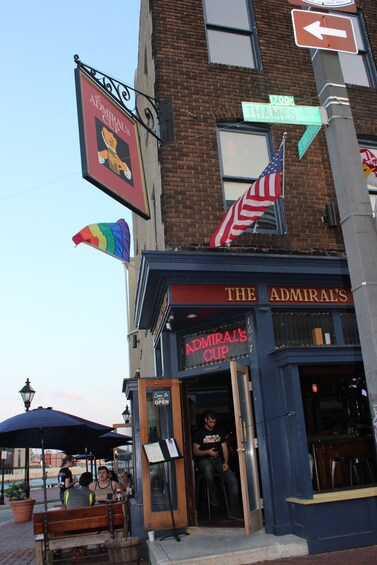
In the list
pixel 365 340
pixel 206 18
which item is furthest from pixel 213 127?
pixel 365 340

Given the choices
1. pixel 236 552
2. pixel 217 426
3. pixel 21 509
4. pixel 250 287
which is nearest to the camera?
pixel 236 552

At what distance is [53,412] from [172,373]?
232cm

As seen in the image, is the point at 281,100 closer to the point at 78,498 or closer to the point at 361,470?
the point at 361,470

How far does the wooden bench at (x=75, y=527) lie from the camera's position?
25.3 feet

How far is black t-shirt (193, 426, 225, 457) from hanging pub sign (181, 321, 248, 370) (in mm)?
1209

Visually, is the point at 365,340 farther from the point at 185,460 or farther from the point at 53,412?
the point at 53,412

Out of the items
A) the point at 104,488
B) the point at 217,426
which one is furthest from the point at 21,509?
the point at 217,426

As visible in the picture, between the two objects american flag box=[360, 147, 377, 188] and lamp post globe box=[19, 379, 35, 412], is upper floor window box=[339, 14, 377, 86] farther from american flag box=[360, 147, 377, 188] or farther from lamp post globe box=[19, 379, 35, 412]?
lamp post globe box=[19, 379, 35, 412]

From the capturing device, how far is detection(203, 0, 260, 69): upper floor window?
11.0m

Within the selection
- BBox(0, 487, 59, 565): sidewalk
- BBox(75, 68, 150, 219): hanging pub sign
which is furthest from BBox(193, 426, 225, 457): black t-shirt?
BBox(75, 68, 150, 219): hanging pub sign

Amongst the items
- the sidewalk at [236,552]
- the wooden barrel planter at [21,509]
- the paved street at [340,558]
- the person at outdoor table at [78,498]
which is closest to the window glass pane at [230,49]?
the person at outdoor table at [78,498]

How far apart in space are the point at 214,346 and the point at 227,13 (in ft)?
24.0

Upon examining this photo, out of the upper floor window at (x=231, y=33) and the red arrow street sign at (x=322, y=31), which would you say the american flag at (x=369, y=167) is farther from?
the red arrow street sign at (x=322, y=31)

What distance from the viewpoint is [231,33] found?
37.1ft
